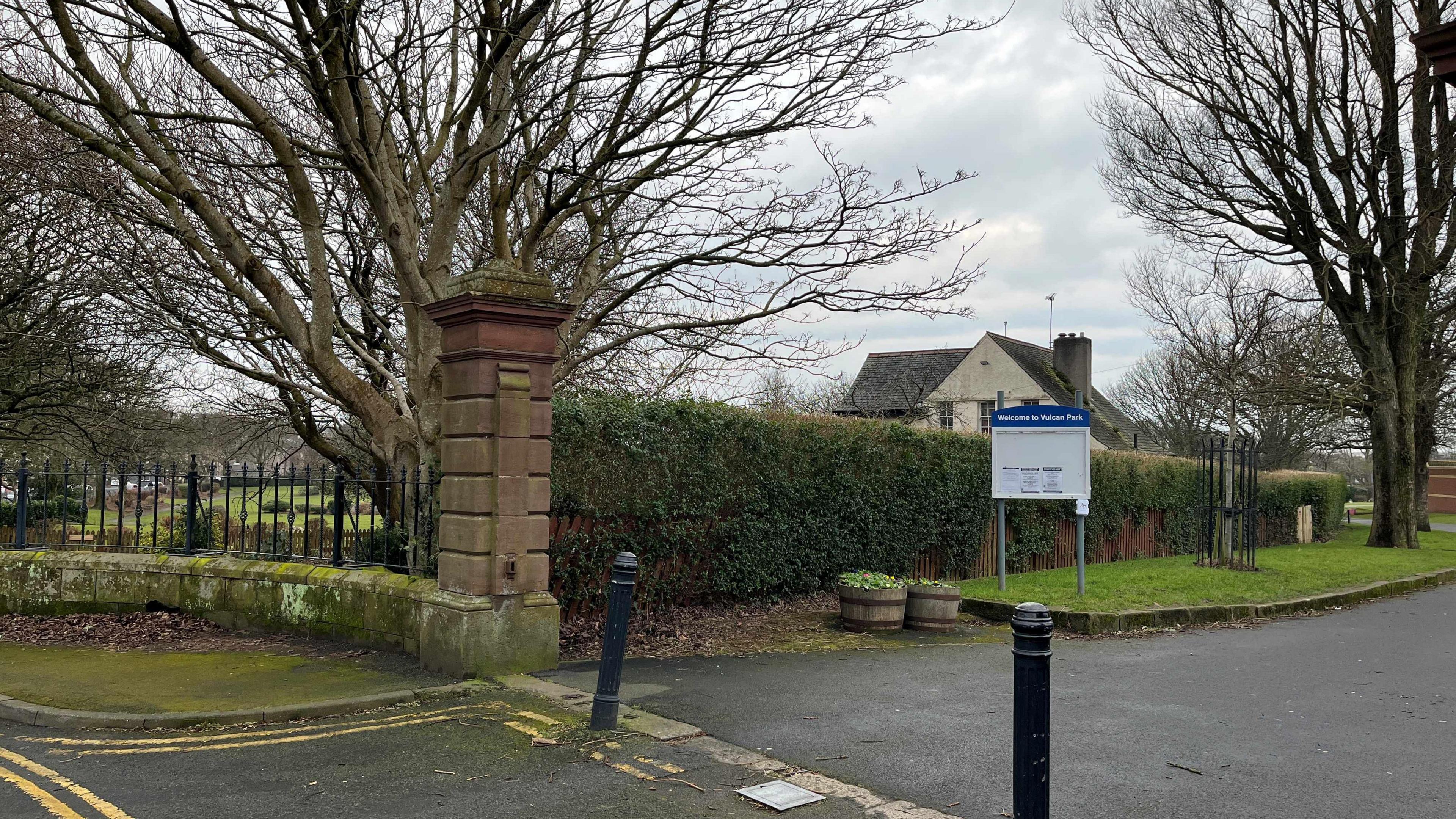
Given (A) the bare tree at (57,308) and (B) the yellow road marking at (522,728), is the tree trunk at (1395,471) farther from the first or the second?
(A) the bare tree at (57,308)

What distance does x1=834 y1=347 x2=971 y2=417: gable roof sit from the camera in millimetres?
37094

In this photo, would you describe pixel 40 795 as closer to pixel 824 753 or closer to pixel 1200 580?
pixel 824 753

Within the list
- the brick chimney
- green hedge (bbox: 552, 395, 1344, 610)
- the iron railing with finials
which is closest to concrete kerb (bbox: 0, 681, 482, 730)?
green hedge (bbox: 552, 395, 1344, 610)

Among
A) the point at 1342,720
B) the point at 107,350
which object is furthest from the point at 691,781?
the point at 107,350

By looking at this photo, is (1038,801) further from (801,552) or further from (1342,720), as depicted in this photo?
(801,552)

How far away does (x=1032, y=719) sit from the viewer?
3.68m

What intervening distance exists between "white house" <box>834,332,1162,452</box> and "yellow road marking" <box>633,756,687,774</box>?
30530 millimetres

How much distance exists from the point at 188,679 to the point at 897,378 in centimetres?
3385

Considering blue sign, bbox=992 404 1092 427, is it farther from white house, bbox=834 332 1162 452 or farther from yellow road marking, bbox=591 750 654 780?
white house, bbox=834 332 1162 452

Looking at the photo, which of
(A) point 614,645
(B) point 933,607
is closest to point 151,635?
(A) point 614,645

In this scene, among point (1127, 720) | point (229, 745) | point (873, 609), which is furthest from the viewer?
point (873, 609)

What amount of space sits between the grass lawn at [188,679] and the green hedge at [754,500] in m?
2.05

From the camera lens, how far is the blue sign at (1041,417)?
11914mm

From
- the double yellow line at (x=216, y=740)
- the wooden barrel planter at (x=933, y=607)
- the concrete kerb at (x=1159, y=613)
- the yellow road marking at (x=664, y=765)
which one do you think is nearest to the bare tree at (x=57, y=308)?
the double yellow line at (x=216, y=740)
